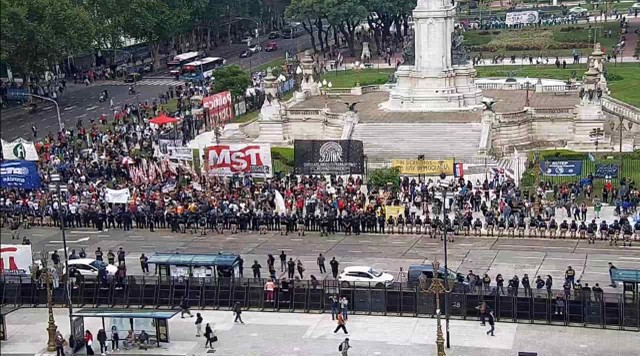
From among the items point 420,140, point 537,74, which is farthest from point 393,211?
point 537,74

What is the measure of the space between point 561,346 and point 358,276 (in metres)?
10.9

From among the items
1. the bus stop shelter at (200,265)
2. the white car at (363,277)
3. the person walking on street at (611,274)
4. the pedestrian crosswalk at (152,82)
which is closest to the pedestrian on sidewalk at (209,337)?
the bus stop shelter at (200,265)

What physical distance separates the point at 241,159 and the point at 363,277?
69.9 ft

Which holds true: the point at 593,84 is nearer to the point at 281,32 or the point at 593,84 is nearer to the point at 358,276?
the point at 358,276

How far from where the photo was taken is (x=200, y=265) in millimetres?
53875

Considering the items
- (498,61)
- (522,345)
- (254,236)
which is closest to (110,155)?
(254,236)

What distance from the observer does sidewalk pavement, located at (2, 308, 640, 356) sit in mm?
46188

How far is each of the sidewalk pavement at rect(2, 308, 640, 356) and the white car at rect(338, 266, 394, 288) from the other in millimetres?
2282

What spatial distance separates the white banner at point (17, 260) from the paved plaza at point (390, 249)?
18.6 ft

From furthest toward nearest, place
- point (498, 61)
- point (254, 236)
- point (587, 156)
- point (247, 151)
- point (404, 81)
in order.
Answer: point (498, 61)
point (404, 81)
point (587, 156)
point (247, 151)
point (254, 236)

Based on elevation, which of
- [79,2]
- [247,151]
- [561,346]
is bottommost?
[561,346]

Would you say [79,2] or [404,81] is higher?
[79,2]

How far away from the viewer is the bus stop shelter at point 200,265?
177ft

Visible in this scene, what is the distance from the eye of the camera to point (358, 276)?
2100 inches
